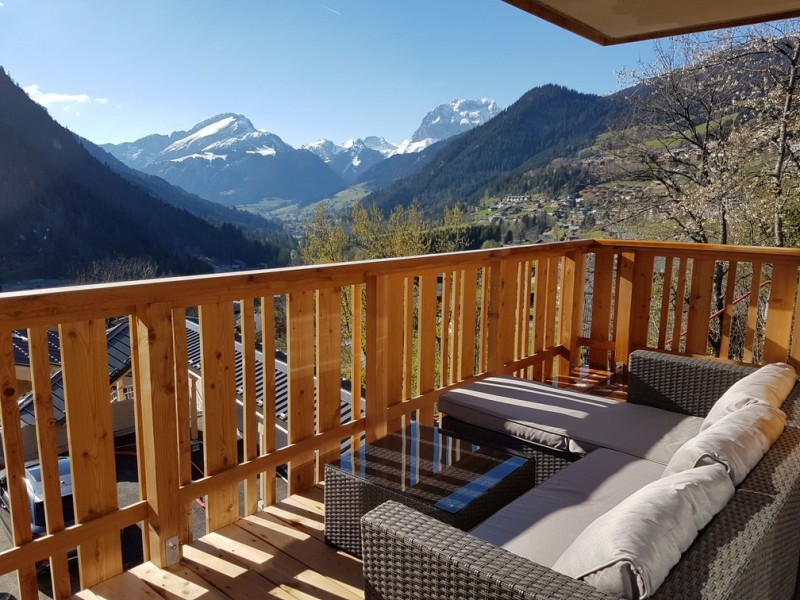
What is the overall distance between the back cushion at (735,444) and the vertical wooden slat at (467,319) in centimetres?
194

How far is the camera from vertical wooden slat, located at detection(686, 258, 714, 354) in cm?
420

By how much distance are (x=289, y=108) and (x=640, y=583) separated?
357 ft

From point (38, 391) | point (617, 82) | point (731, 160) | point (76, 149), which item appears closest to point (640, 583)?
point (38, 391)

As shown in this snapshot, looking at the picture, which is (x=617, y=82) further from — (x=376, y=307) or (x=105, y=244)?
(x=105, y=244)

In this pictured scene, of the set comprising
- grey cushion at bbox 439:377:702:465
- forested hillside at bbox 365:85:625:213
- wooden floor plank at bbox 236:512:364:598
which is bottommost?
wooden floor plank at bbox 236:512:364:598

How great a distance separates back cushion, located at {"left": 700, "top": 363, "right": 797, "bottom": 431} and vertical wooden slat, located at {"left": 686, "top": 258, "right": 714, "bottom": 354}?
2.13m

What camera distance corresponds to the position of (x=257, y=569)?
214 centimetres

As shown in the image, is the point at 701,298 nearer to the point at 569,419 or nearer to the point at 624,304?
the point at 624,304

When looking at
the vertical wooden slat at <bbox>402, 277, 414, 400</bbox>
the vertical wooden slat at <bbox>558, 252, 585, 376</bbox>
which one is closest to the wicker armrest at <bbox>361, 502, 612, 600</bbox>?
the vertical wooden slat at <bbox>402, 277, 414, 400</bbox>

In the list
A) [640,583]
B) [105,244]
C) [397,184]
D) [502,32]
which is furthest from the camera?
[397,184]

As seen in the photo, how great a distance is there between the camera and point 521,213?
28.3 m

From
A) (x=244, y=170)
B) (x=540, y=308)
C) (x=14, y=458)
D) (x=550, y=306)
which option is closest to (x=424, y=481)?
(x=14, y=458)

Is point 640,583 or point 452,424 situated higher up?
point 640,583

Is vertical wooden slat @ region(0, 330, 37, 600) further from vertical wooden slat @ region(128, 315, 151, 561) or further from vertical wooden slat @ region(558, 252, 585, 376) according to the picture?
vertical wooden slat @ region(558, 252, 585, 376)
